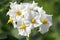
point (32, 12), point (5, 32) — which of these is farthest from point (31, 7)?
point (5, 32)

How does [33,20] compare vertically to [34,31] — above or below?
above

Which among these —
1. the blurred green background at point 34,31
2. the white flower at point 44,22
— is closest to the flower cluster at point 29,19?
the white flower at point 44,22

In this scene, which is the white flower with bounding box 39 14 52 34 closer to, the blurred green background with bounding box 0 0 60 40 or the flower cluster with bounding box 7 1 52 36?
the flower cluster with bounding box 7 1 52 36

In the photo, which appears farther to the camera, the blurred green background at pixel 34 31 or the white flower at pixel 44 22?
the blurred green background at pixel 34 31

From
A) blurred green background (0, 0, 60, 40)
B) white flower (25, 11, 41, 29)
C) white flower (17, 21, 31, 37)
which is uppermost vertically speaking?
white flower (25, 11, 41, 29)

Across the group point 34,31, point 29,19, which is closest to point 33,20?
point 29,19

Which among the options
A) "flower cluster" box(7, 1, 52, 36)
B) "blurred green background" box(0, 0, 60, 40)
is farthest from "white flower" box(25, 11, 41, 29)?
"blurred green background" box(0, 0, 60, 40)

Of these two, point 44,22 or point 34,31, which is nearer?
point 44,22

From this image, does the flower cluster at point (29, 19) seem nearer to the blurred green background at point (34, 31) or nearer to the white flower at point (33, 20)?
the white flower at point (33, 20)

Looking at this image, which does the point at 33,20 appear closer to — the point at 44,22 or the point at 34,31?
the point at 44,22

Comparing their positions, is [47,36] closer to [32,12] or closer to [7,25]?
[7,25]

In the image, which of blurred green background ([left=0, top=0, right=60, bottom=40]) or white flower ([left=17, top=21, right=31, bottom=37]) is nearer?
white flower ([left=17, top=21, right=31, bottom=37])
